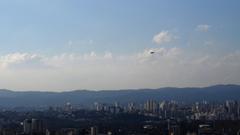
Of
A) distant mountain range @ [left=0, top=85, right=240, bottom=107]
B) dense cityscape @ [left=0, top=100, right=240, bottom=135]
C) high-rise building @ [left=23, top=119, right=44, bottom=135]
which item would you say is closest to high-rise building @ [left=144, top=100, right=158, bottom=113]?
dense cityscape @ [left=0, top=100, right=240, bottom=135]

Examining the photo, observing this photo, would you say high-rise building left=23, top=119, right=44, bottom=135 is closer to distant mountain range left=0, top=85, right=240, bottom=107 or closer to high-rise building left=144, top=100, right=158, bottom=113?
high-rise building left=144, top=100, right=158, bottom=113

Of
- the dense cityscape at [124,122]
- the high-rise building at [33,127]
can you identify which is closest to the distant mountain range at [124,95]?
the dense cityscape at [124,122]

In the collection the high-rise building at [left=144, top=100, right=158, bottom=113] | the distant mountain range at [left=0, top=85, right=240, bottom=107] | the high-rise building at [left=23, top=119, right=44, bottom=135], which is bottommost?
the high-rise building at [left=23, top=119, right=44, bottom=135]

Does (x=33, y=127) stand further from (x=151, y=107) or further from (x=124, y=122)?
(x=151, y=107)

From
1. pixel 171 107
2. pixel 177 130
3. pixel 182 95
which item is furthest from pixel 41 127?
pixel 182 95

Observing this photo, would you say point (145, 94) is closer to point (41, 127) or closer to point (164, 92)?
point (164, 92)

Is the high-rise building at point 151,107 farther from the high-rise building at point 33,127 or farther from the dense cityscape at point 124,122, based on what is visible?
the high-rise building at point 33,127
